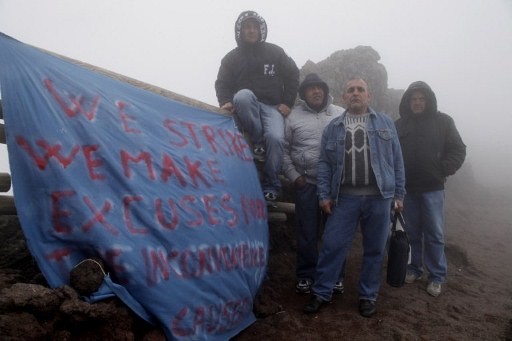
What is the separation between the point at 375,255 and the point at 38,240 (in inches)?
120

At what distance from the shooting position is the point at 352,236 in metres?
3.71

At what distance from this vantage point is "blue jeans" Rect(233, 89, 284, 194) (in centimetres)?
402

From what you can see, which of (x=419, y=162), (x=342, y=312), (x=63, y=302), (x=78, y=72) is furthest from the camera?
(x=419, y=162)

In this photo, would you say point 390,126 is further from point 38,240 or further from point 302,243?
point 38,240

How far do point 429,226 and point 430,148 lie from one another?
100 cm

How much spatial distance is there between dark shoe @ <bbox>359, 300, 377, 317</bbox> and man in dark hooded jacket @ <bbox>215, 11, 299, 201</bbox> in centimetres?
151

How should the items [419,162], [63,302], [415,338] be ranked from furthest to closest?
[419,162]
[415,338]
[63,302]

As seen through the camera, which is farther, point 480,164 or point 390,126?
point 480,164

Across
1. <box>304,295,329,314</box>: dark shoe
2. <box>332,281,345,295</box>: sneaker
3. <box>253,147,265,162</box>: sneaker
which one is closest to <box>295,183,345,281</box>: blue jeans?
<box>332,281,345,295</box>: sneaker

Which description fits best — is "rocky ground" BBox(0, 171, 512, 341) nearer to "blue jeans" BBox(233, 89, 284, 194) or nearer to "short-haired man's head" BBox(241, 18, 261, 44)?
"blue jeans" BBox(233, 89, 284, 194)

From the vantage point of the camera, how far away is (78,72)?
2.89 m

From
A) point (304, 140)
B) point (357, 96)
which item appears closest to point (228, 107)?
point (304, 140)

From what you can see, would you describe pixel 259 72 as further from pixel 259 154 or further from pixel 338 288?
pixel 338 288

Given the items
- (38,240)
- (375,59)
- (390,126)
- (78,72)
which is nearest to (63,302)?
(38,240)
